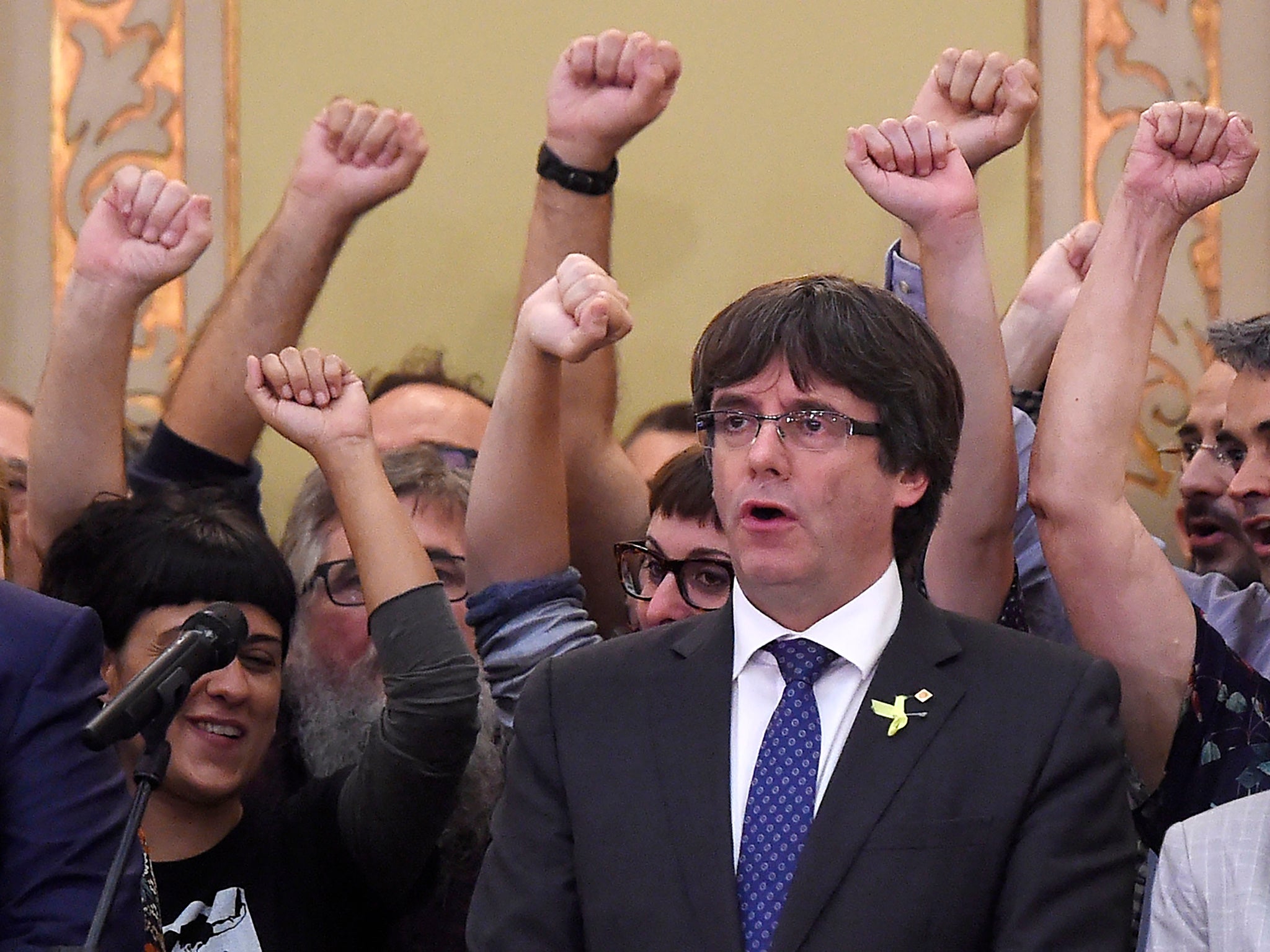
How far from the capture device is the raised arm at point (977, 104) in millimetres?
2619

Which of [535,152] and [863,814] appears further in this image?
[535,152]

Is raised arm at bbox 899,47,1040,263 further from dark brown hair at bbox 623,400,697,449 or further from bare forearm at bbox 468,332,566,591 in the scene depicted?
dark brown hair at bbox 623,400,697,449

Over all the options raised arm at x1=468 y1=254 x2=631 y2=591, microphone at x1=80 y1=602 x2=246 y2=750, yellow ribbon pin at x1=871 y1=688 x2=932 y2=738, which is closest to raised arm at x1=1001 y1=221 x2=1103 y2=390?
raised arm at x1=468 y1=254 x2=631 y2=591

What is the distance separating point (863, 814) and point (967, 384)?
705 mm

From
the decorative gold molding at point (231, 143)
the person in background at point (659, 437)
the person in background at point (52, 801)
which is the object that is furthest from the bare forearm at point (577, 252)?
the person in background at point (52, 801)

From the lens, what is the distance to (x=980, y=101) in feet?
8.66

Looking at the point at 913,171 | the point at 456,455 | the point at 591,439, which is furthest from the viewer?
the point at 456,455

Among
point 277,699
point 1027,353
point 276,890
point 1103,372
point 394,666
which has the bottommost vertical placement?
point 276,890

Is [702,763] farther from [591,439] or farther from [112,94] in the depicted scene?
[112,94]

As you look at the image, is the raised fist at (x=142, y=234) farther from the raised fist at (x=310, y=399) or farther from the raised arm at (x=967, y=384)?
the raised arm at (x=967, y=384)

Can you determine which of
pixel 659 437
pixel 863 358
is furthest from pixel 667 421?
pixel 863 358

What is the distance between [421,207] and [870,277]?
2.86 feet

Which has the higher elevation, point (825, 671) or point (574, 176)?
point (574, 176)

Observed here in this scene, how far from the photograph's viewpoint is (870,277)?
353 centimetres
